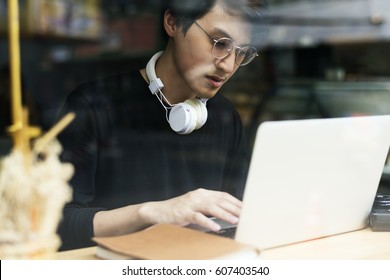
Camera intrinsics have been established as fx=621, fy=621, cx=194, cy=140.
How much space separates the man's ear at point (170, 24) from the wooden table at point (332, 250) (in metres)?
0.84

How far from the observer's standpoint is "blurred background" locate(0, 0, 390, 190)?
134 inches

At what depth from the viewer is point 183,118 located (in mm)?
2020

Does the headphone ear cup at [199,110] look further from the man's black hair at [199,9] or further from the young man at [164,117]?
the man's black hair at [199,9]

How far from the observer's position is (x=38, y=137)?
1809 mm

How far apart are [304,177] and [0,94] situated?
81.8 inches

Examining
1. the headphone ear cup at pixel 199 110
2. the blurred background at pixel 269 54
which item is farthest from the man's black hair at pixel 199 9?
the blurred background at pixel 269 54

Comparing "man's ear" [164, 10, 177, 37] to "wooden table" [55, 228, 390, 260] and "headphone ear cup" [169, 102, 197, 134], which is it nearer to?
"headphone ear cup" [169, 102, 197, 134]

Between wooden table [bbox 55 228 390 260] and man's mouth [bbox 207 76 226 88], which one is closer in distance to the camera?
wooden table [bbox 55 228 390 260]

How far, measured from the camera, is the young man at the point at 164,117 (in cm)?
202

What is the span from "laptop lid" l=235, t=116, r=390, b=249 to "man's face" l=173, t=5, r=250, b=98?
588 mm

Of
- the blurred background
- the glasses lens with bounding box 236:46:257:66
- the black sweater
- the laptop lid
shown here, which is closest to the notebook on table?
the laptop lid

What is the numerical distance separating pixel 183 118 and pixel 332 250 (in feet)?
2.17

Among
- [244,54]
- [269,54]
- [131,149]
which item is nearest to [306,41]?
[269,54]

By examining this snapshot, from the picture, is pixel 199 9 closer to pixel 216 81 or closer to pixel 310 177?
pixel 216 81
